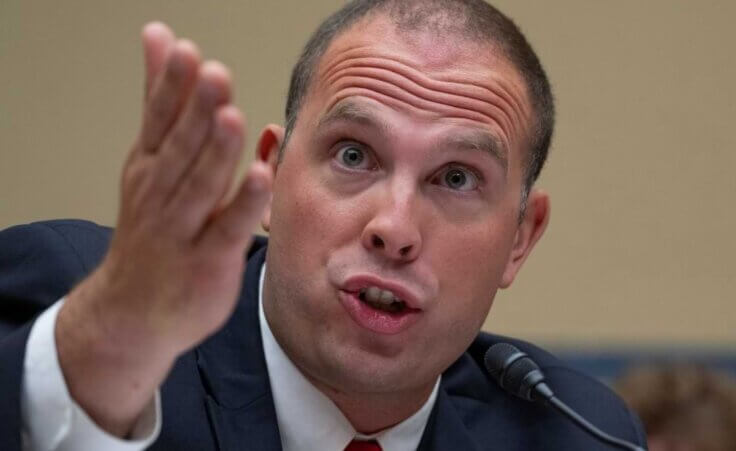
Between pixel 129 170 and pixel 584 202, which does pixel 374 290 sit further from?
pixel 584 202

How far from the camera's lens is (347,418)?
104 inches

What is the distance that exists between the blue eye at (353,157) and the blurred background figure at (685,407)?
1795mm

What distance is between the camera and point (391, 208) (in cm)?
240

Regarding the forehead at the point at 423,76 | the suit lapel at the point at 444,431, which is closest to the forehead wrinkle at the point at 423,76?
the forehead at the point at 423,76

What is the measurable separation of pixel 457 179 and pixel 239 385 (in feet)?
1.96

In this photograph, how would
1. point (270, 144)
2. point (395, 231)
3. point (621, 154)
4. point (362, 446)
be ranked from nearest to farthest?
1. point (395, 231)
2. point (362, 446)
3. point (270, 144)
4. point (621, 154)

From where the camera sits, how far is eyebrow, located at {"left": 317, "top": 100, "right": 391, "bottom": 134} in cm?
249

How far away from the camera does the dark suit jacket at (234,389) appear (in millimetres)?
2318

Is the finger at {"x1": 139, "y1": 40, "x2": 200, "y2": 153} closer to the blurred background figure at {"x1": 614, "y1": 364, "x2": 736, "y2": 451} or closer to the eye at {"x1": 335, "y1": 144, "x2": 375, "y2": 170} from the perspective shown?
the eye at {"x1": 335, "y1": 144, "x2": 375, "y2": 170}

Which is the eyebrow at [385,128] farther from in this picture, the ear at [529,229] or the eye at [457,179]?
the ear at [529,229]

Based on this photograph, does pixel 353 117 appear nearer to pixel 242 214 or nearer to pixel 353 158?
pixel 353 158

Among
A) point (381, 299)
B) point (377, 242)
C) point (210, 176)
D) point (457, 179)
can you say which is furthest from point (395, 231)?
point (210, 176)

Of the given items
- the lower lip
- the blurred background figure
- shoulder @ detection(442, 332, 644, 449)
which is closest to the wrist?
the lower lip

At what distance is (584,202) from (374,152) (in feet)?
9.48
